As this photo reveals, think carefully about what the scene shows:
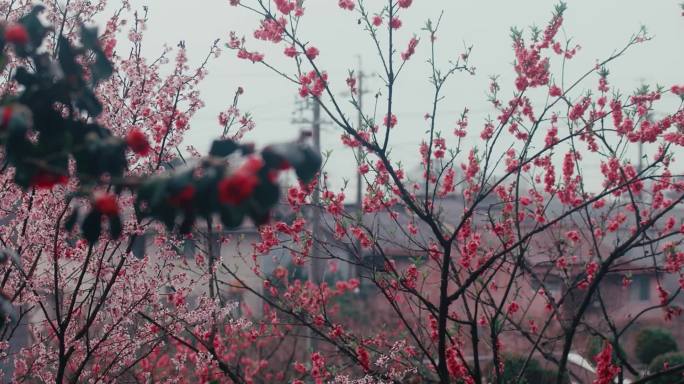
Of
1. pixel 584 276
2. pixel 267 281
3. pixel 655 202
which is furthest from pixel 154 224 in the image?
pixel 655 202

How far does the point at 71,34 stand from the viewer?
440 centimetres

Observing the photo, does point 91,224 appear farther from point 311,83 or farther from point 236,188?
point 311,83

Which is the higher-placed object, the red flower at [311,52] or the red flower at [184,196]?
the red flower at [311,52]

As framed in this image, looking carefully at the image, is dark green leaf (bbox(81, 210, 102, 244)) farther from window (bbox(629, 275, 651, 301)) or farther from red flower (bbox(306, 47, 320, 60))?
window (bbox(629, 275, 651, 301))

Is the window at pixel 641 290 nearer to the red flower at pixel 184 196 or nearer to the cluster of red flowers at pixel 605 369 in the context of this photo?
the cluster of red flowers at pixel 605 369

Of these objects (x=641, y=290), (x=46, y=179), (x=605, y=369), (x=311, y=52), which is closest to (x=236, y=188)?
(x=46, y=179)

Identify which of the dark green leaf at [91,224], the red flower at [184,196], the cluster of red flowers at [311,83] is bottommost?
the red flower at [184,196]

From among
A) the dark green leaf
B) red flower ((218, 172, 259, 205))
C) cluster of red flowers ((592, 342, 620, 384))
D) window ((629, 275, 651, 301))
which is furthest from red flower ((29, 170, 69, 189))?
window ((629, 275, 651, 301))

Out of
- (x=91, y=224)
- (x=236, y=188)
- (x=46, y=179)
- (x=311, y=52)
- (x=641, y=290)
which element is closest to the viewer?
(x=236, y=188)

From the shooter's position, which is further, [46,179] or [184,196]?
[46,179]

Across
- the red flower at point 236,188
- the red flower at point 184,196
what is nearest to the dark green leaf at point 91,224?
the red flower at point 184,196

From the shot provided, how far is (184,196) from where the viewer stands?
1481mm

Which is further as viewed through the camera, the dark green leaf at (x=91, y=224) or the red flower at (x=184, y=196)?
the dark green leaf at (x=91, y=224)

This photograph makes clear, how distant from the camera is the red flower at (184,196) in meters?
1.48
